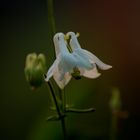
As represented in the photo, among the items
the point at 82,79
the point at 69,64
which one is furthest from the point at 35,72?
the point at 82,79

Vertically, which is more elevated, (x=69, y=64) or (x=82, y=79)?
(x=69, y=64)

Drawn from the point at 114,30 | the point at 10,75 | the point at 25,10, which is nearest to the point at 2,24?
the point at 25,10

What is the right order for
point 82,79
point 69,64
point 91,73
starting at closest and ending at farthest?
point 69,64 → point 91,73 → point 82,79

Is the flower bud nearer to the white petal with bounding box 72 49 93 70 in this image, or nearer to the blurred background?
the white petal with bounding box 72 49 93 70

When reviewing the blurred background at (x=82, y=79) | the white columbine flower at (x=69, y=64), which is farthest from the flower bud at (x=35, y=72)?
the blurred background at (x=82, y=79)

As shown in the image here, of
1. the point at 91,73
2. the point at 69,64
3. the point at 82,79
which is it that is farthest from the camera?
the point at 82,79

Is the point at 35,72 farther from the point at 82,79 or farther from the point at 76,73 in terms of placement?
the point at 82,79

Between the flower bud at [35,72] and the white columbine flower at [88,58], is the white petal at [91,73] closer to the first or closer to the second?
the white columbine flower at [88,58]

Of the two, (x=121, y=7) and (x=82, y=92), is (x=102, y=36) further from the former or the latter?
(x=82, y=92)

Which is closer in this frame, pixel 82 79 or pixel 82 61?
pixel 82 61
